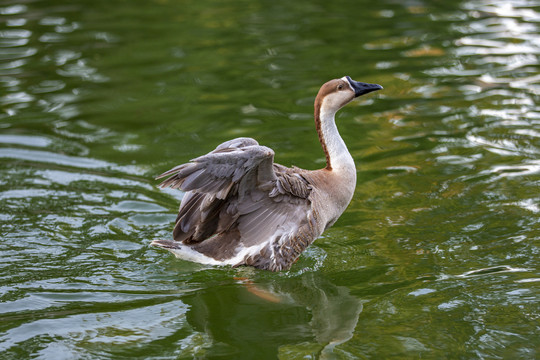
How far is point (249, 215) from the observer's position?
22.8 feet

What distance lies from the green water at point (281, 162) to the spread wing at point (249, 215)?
0.35 metres

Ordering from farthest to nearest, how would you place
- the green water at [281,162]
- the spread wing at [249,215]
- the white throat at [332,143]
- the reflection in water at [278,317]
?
the white throat at [332,143], the spread wing at [249,215], the green water at [281,162], the reflection in water at [278,317]

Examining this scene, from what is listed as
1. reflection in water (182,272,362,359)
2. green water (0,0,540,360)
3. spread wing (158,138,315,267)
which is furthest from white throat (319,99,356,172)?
reflection in water (182,272,362,359)

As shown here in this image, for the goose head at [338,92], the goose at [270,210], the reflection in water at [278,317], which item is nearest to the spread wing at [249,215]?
the goose at [270,210]

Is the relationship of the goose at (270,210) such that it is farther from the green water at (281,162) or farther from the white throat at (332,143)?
the green water at (281,162)

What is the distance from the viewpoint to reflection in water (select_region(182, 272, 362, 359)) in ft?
19.1

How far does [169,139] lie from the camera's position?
10.6m

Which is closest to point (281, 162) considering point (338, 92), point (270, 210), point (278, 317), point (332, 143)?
point (332, 143)

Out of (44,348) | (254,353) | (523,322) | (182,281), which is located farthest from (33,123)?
(523,322)

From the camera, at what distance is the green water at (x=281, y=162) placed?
607 centimetres

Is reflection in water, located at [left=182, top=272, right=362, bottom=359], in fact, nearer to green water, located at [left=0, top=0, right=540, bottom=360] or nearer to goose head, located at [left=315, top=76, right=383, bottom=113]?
green water, located at [left=0, top=0, right=540, bottom=360]

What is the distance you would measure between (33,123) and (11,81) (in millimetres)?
2338

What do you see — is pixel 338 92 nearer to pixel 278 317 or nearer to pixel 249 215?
pixel 249 215

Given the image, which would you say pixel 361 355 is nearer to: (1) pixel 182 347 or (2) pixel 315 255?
(1) pixel 182 347
